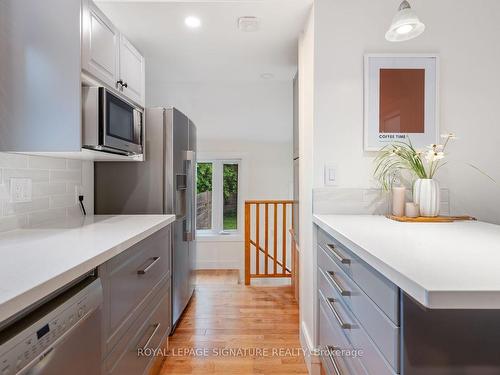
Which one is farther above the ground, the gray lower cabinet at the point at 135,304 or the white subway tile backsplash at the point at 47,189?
the white subway tile backsplash at the point at 47,189

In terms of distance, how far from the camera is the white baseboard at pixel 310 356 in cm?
188

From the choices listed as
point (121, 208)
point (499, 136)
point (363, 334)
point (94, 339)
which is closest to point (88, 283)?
point (94, 339)

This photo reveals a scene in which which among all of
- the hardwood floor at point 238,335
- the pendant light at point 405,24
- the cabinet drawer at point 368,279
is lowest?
the hardwood floor at point 238,335

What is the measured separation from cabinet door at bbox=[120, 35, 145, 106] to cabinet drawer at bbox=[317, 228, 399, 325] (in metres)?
1.55

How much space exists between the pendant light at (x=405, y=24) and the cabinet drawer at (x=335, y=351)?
138cm

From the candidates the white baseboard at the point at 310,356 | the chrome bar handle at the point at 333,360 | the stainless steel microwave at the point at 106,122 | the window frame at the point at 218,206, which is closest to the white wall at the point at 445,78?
the chrome bar handle at the point at 333,360

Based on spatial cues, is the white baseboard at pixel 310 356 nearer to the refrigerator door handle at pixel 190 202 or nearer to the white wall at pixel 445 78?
the white wall at pixel 445 78

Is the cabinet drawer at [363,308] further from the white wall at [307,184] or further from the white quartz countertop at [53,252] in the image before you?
the white quartz countertop at [53,252]

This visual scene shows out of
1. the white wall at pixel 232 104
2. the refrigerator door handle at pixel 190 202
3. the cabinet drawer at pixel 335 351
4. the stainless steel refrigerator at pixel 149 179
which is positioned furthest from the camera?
the white wall at pixel 232 104

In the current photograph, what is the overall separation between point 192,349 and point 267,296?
44.5 inches

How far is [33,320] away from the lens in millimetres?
780

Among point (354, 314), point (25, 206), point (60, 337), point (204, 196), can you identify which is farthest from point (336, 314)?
point (204, 196)

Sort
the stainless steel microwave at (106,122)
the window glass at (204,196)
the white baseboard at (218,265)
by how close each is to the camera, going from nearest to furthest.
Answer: the stainless steel microwave at (106,122), the white baseboard at (218,265), the window glass at (204,196)

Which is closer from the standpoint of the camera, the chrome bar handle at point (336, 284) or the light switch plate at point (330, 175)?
the chrome bar handle at point (336, 284)
